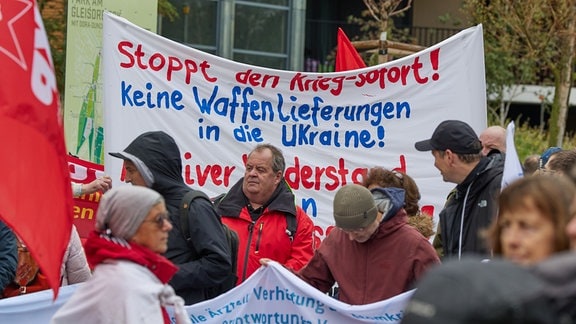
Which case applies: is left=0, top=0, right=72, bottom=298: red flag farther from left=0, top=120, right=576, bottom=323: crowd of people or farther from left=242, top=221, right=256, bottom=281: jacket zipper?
left=242, top=221, right=256, bottom=281: jacket zipper

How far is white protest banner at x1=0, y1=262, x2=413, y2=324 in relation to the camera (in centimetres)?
619

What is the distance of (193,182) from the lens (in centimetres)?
830

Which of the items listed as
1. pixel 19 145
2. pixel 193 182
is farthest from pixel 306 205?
pixel 19 145

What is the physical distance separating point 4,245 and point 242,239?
4.38ft

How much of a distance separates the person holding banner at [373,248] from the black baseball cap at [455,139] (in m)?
0.36

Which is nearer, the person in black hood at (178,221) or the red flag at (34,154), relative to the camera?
the red flag at (34,154)

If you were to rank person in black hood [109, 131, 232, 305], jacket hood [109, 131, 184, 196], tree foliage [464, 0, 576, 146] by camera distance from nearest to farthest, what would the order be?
person in black hood [109, 131, 232, 305], jacket hood [109, 131, 184, 196], tree foliage [464, 0, 576, 146]

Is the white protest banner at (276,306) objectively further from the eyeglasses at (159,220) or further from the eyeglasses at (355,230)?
the eyeglasses at (159,220)

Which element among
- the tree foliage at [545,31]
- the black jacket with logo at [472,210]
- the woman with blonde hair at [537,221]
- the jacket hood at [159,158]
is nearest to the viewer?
the woman with blonde hair at [537,221]

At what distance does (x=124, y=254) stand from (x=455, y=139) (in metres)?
2.37

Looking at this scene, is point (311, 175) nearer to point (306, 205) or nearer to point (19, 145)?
point (306, 205)

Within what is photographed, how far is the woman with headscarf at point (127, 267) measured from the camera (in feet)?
14.3

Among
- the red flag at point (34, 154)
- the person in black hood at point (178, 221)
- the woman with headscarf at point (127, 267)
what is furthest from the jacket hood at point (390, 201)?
the red flag at point (34, 154)

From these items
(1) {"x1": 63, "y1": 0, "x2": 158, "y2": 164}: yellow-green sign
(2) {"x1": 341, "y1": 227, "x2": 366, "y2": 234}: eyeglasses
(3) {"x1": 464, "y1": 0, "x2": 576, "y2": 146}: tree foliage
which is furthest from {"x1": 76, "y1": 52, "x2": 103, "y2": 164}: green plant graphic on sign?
(3) {"x1": 464, "y1": 0, "x2": 576, "y2": 146}: tree foliage
